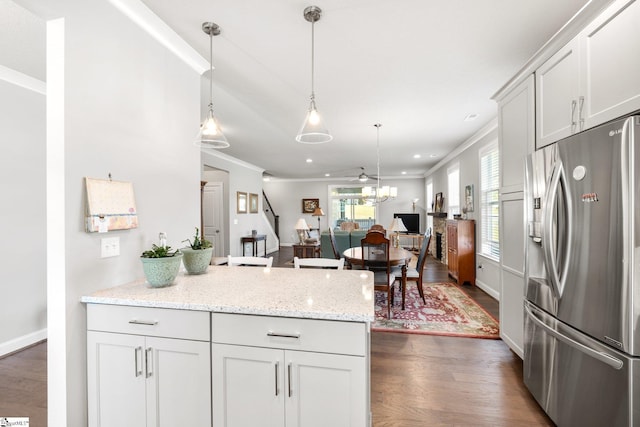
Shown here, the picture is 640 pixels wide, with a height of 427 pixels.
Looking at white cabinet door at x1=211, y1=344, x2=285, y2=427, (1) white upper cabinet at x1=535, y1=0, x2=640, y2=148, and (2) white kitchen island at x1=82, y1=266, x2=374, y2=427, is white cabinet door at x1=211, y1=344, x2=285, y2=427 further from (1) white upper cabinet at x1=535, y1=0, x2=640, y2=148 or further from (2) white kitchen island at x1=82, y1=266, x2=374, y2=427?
(1) white upper cabinet at x1=535, y1=0, x2=640, y2=148

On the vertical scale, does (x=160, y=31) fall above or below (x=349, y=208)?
above

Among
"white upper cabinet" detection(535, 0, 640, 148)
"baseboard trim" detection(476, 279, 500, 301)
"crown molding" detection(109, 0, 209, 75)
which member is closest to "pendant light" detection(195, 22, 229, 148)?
"crown molding" detection(109, 0, 209, 75)

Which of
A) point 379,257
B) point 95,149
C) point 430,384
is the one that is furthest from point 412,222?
point 95,149

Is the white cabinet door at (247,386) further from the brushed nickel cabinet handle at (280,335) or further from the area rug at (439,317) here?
the area rug at (439,317)

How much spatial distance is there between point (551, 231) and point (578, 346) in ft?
2.03

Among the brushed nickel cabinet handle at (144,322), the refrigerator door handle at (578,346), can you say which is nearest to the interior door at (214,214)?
the brushed nickel cabinet handle at (144,322)

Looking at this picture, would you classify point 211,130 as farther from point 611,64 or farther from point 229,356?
point 611,64

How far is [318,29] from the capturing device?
2.00 metres

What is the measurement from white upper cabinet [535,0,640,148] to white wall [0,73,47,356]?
4.50 metres

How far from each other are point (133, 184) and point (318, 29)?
1652 millimetres

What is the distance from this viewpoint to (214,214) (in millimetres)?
6805

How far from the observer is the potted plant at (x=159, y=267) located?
153cm

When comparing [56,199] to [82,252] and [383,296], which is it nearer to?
[82,252]

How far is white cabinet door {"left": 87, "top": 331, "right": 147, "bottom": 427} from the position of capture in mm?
1364
